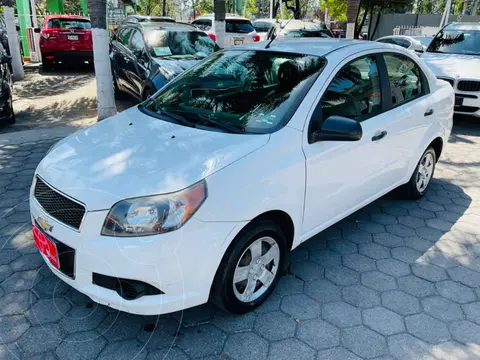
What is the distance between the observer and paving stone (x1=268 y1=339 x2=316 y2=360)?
248 centimetres

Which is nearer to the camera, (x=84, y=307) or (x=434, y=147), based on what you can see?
(x=84, y=307)

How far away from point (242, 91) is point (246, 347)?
1.86 metres

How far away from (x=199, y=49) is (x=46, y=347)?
6642 mm

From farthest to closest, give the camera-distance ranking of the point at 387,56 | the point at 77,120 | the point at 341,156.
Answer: the point at 77,120, the point at 387,56, the point at 341,156

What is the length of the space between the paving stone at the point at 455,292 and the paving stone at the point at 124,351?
84.6 inches

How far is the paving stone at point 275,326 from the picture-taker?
104 inches

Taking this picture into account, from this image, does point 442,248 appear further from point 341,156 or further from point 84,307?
point 84,307

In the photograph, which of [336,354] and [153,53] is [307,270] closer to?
[336,354]

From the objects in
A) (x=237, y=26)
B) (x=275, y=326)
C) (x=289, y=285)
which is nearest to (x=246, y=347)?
(x=275, y=326)

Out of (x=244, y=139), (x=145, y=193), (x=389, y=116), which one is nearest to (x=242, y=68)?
(x=244, y=139)

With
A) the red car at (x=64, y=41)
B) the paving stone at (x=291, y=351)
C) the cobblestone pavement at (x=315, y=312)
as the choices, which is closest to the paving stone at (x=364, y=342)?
the cobblestone pavement at (x=315, y=312)

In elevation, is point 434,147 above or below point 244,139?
below

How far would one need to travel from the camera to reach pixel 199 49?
813cm

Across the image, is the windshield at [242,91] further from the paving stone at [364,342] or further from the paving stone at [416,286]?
the paving stone at [416,286]
